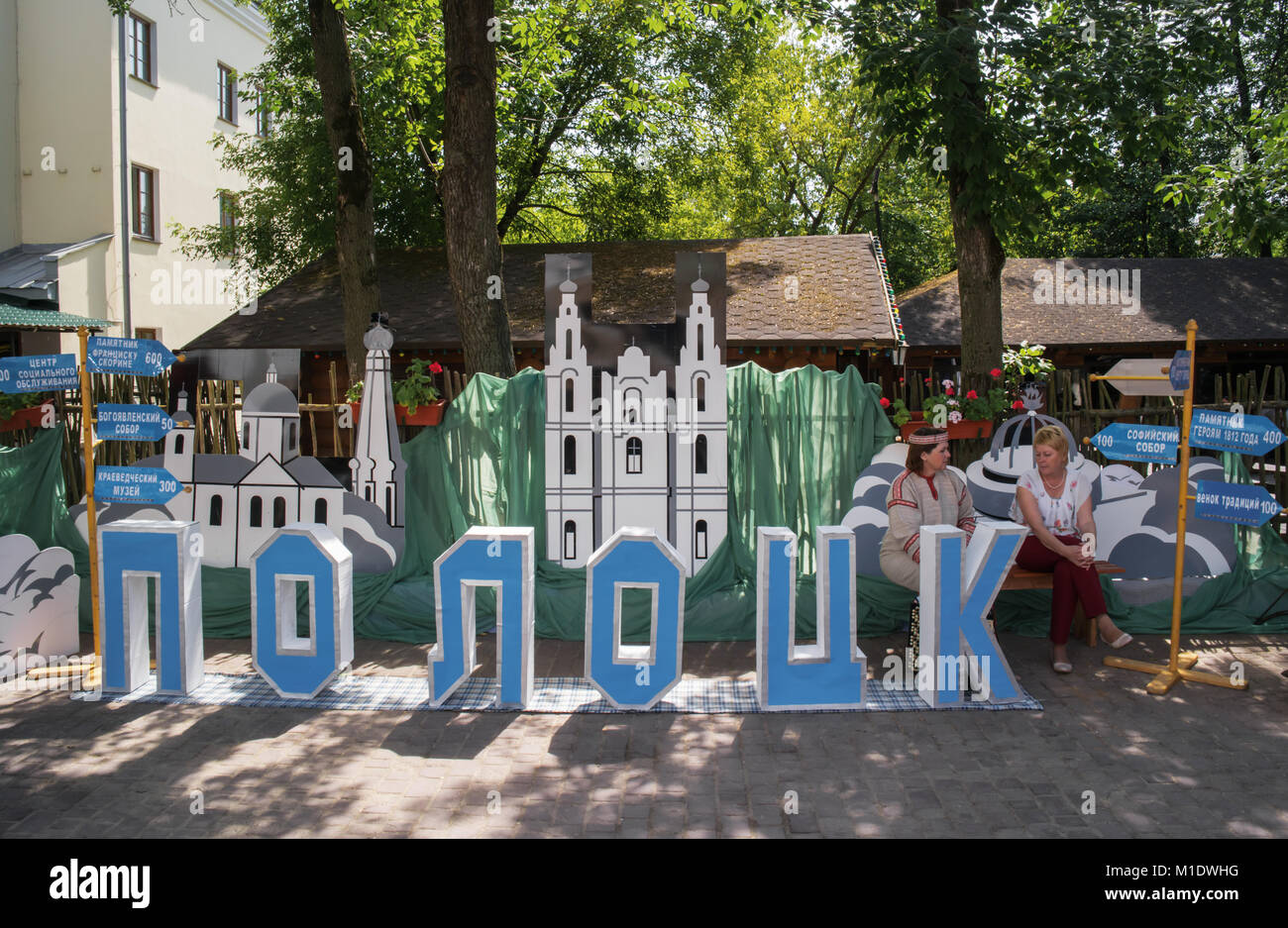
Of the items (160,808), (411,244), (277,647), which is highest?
(411,244)

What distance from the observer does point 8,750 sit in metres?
5.27

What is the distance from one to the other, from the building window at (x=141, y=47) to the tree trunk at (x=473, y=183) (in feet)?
52.6

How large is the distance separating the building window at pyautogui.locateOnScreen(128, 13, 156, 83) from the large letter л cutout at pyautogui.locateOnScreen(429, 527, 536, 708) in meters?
20.4

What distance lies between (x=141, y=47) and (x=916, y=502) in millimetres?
22085

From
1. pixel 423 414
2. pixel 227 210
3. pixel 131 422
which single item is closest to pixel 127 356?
pixel 131 422

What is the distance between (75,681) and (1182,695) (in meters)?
7.18

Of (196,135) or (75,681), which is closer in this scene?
(75,681)

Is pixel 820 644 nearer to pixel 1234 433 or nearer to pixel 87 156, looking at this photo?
pixel 1234 433

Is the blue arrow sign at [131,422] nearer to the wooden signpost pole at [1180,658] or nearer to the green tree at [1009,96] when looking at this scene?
the green tree at [1009,96]

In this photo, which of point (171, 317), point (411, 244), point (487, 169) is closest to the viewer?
point (487, 169)

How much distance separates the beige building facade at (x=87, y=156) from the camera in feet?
66.3

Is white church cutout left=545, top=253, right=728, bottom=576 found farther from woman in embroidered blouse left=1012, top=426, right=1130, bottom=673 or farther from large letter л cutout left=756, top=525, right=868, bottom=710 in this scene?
woman in embroidered blouse left=1012, top=426, right=1130, bottom=673

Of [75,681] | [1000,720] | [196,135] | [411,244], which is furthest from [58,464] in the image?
[196,135]

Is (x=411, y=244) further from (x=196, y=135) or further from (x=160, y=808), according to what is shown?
(x=160, y=808)
